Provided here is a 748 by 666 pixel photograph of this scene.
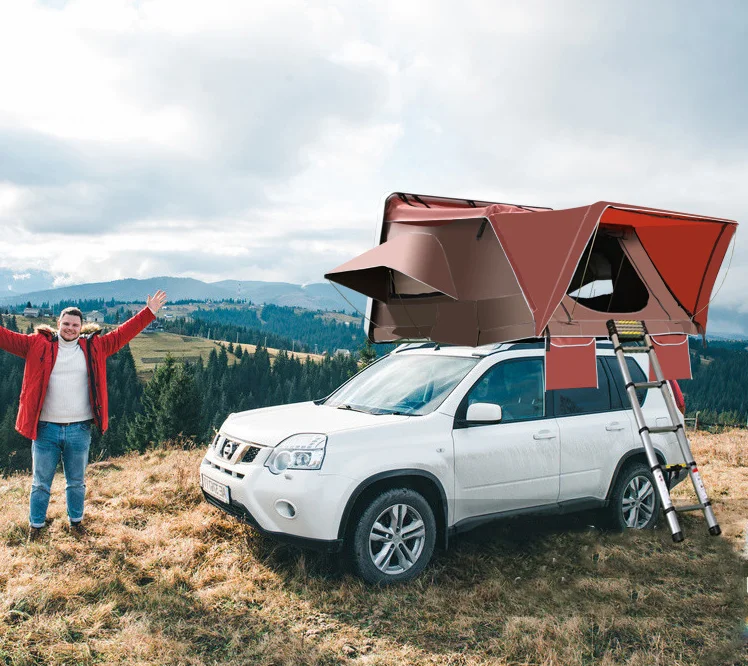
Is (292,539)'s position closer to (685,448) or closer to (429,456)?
(429,456)

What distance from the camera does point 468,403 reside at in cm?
587

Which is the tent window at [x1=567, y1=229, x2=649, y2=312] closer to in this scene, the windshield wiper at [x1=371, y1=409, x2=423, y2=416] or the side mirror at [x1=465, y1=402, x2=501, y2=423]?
the side mirror at [x1=465, y1=402, x2=501, y2=423]

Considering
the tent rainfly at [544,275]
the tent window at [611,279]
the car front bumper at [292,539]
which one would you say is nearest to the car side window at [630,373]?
the tent rainfly at [544,275]

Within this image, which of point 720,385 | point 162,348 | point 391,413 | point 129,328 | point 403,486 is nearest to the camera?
point 403,486

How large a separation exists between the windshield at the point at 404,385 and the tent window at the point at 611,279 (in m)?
1.85

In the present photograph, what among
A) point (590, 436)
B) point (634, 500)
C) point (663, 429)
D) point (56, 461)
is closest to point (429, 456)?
point (590, 436)

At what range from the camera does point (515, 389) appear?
6266 millimetres

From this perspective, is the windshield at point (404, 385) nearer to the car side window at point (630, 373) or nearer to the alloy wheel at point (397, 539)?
the alloy wheel at point (397, 539)

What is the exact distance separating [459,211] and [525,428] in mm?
2247

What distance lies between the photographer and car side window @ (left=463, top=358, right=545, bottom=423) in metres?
6.06

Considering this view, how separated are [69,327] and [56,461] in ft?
4.41

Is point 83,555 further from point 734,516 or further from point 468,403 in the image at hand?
point 734,516

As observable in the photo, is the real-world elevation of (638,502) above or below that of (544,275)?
below

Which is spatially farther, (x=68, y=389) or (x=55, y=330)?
(x=55, y=330)
